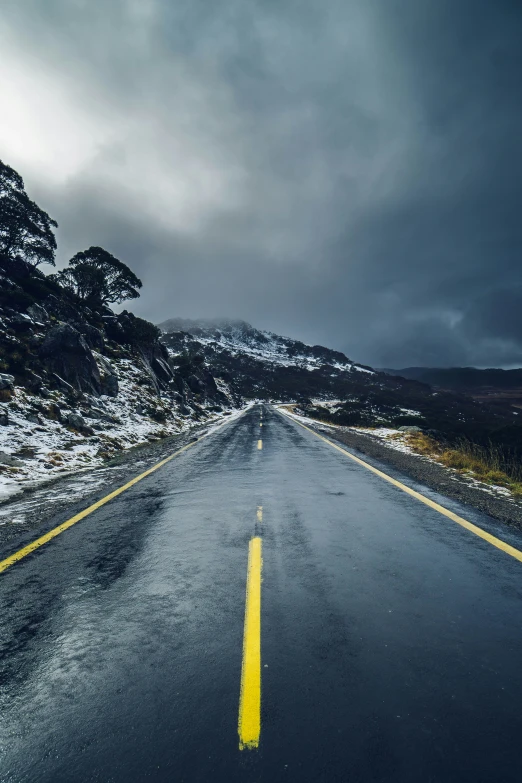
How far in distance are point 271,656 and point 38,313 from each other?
2351 cm

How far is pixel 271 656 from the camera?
8.66 ft

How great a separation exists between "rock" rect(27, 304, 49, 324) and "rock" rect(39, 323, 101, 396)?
309cm

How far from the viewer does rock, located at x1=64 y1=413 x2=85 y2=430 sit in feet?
44.4

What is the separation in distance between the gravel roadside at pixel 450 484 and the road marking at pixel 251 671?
4.45m

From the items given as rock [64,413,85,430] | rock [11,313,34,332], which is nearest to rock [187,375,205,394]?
rock [11,313,34,332]

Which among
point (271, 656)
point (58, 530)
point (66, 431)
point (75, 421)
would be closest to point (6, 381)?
point (75, 421)

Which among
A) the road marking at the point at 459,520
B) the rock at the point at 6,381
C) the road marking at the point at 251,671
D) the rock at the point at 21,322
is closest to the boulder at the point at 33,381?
the rock at the point at 6,381

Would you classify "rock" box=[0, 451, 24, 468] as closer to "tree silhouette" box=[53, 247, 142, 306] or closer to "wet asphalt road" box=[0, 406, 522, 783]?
"wet asphalt road" box=[0, 406, 522, 783]

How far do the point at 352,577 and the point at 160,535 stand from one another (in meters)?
2.74

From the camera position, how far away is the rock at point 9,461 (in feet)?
28.8

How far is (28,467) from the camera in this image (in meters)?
9.02

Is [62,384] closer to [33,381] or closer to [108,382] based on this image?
[33,381]

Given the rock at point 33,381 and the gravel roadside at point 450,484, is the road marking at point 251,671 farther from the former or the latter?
A: the rock at point 33,381

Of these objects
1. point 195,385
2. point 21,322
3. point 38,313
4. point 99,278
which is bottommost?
point 195,385
